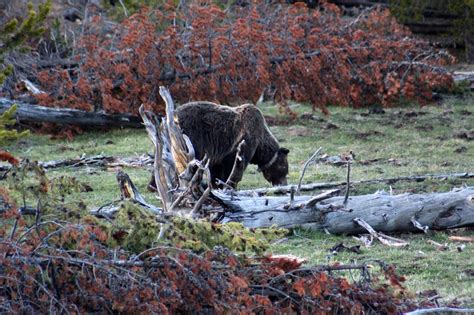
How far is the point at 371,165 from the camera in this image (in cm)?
1440

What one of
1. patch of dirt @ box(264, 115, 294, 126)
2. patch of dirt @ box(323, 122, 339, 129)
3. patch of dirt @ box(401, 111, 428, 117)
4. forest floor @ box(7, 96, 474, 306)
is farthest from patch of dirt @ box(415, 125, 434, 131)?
patch of dirt @ box(264, 115, 294, 126)

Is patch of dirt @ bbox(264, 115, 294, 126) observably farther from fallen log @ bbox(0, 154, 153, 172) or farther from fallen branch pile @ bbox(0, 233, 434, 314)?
fallen branch pile @ bbox(0, 233, 434, 314)

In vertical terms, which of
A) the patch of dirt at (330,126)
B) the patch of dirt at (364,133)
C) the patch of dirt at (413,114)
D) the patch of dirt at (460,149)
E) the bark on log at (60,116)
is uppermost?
the bark on log at (60,116)

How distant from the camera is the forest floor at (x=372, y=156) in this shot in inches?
330

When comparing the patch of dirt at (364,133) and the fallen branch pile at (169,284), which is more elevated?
the fallen branch pile at (169,284)

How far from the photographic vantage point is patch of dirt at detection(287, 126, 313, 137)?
1697 cm

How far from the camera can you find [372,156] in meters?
15.1

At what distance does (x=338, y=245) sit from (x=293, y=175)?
4.88m

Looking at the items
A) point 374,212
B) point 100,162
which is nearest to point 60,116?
point 100,162

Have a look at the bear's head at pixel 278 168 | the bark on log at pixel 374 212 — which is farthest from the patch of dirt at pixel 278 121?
the bark on log at pixel 374 212

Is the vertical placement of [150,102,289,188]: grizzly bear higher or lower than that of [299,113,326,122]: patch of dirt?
higher

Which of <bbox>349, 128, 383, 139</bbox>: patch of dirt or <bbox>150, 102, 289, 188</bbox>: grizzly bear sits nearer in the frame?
<bbox>150, 102, 289, 188</bbox>: grizzly bear

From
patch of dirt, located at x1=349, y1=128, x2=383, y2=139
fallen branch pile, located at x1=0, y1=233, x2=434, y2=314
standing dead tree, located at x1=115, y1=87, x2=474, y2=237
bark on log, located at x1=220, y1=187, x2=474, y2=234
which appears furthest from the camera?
patch of dirt, located at x1=349, y1=128, x2=383, y2=139

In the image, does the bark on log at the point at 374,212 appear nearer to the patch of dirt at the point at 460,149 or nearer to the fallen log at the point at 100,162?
the fallen log at the point at 100,162
